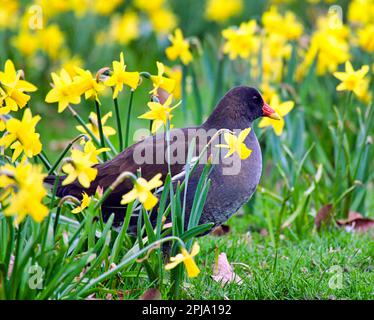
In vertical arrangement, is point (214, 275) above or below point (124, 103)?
below

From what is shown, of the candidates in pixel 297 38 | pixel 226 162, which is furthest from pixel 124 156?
pixel 297 38

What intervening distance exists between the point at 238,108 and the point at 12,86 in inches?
46.3

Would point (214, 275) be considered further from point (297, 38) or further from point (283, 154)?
point (297, 38)

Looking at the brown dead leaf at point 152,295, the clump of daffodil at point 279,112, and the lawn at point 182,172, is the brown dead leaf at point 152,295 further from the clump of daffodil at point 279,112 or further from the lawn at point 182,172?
the clump of daffodil at point 279,112

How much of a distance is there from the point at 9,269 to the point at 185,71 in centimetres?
224

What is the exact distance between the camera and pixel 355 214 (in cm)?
407

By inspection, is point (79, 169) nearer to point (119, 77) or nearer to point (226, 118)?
point (119, 77)

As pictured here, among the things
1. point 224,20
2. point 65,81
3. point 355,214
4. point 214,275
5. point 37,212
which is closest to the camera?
point 37,212

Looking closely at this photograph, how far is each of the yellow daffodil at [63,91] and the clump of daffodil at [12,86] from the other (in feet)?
0.32

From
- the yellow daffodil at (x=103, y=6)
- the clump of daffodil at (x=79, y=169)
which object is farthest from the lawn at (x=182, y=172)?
the yellow daffodil at (x=103, y=6)

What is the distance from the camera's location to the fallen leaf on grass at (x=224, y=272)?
3.02 m

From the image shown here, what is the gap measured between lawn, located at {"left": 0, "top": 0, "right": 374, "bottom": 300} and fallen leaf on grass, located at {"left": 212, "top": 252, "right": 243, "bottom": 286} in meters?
0.02

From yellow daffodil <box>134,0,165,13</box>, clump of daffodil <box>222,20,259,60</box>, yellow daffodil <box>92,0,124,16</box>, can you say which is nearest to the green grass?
clump of daffodil <box>222,20,259,60</box>

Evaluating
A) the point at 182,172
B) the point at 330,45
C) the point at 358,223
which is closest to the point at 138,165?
the point at 182,172
